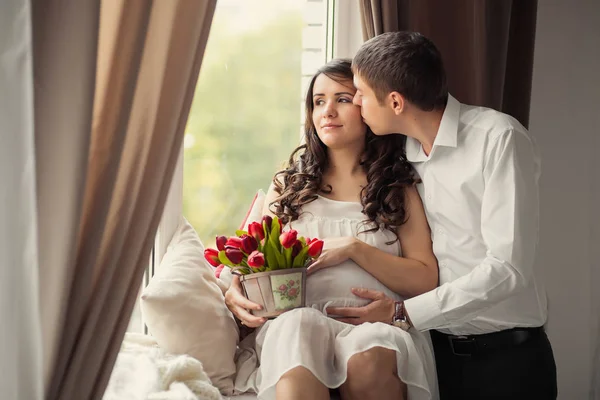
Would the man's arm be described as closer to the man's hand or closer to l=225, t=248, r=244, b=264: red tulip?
the man's hand

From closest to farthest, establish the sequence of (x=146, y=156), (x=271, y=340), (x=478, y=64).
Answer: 1. (x=146, y=156)
2. (x=271, y=340)
3. (x=478, y=64)

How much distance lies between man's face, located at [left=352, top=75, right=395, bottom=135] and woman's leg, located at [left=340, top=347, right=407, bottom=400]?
66cm

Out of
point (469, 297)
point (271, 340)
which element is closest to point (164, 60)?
point (271, 340)

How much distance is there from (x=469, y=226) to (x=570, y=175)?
141cm

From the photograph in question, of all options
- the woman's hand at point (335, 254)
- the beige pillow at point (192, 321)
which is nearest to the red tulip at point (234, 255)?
the beige pillow at point (192, 321)

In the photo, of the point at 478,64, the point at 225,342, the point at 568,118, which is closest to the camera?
the point at 225,342

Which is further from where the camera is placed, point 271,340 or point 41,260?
point 271,340

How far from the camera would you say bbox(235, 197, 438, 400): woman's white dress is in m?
1.83

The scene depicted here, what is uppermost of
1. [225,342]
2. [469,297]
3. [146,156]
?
[146,156]

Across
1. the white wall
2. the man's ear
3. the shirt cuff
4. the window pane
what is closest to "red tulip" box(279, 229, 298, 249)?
the shirt cuff

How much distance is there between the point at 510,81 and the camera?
2.87 m

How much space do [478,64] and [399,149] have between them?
54 centimetres

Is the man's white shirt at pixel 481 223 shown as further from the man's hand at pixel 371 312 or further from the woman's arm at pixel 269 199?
the woman's arm at pixel 269 199

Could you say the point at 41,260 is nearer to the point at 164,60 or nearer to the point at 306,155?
the point at 164,60
